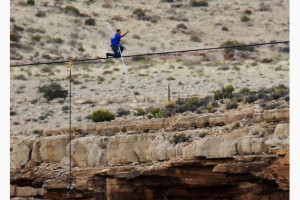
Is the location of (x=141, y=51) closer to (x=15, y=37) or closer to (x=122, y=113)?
(x=15, y=37)

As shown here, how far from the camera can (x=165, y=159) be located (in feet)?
113

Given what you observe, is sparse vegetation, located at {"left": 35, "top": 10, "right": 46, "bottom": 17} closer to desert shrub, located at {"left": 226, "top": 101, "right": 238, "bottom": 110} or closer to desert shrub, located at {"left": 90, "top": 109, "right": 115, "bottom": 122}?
desert shrub, located at {"left": 90, "top": 109, "right": 115, "bottom": 122}

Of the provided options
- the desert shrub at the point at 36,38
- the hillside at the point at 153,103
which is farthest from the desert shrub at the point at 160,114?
the desert shrub at the point at 36,38

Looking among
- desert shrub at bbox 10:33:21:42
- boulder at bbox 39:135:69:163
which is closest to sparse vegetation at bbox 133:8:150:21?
desert shrub at bbox 10:33:21:42

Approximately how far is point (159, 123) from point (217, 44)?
3724 cm

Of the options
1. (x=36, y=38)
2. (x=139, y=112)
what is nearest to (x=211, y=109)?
(x=139, y=112)

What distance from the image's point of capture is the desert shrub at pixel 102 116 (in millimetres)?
46688

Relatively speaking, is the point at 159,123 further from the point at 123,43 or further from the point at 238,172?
the point at 123,43

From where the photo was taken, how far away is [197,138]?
33.9 metres

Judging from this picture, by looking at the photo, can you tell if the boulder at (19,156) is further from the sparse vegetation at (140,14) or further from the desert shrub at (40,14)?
the sparse vegetation at (140,14)

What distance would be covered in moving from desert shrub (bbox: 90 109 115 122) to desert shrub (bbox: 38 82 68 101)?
7.22m

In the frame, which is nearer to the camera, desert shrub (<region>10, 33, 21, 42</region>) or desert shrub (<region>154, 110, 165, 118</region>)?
desert shrub (<region>154, 110, 165, 118</region>)

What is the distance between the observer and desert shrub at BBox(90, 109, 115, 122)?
46.7 m

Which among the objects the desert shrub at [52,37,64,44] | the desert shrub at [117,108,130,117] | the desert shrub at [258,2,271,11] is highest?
the desert shrub at [258,2,271,11]
